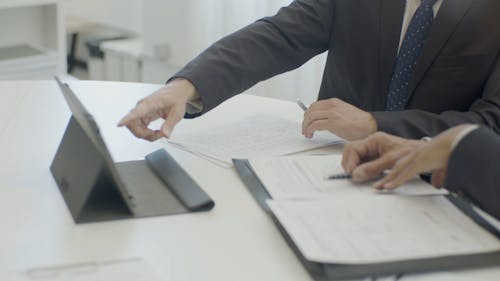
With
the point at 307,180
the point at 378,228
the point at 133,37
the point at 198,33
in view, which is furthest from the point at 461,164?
the point at 133,37

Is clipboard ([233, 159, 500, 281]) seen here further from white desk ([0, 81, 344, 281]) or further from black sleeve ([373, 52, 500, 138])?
black sleeve ([373, 52, 500, 138])

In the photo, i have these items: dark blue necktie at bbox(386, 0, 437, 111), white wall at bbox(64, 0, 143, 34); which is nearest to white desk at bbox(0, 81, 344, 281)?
dark blue necktie at bbox(386, 0, 437, 111)

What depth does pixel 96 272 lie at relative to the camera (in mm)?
996

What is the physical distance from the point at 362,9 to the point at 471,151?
0.69 metres

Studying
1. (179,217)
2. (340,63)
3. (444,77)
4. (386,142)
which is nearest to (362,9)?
(340,63)

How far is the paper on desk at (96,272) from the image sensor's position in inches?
38.6

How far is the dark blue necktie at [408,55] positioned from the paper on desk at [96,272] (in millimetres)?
870

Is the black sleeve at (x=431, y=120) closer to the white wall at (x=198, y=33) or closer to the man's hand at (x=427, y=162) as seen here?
the man's hand at (x=427, y=162)

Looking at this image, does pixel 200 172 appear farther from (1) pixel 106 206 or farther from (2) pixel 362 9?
(2) pixel 362 9

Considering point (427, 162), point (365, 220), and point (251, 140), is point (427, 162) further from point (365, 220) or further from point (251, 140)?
point (251, 140)

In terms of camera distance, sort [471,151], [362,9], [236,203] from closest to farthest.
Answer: [471,151]
[236,203]
[362,9]

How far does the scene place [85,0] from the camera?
385 centimetres

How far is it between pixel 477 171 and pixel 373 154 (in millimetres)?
233

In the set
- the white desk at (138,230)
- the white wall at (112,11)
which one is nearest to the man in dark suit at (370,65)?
the white desk at (138,230)
